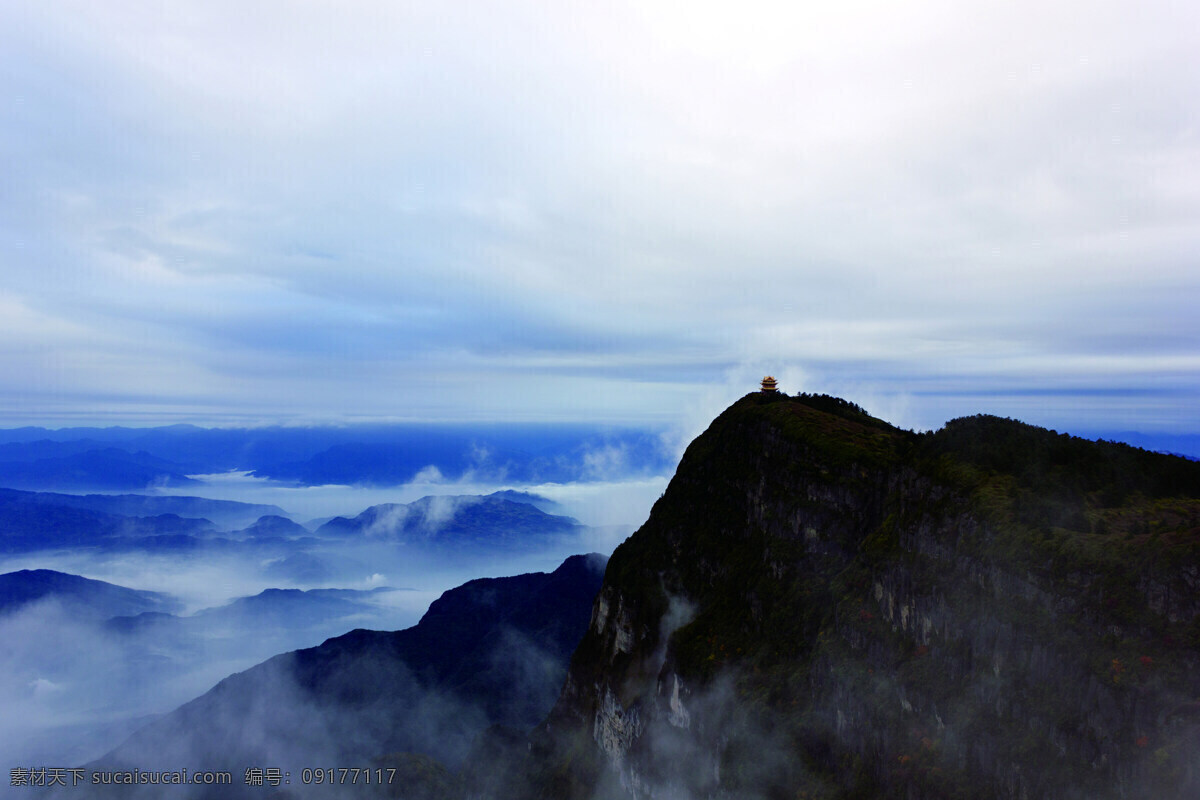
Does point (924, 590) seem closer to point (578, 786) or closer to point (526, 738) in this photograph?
point (578, 786)

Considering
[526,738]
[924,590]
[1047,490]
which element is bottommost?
[526,738]

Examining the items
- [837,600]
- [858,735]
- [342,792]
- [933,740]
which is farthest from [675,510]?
[342,792]

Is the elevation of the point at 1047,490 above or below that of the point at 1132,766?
above

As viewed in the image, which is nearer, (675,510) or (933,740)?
(933,740)

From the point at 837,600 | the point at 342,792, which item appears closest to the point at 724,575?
the point at 837,600

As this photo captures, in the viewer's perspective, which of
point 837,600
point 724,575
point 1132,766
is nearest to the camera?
point 1132,766

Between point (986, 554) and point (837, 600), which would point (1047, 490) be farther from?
point (837, 600)

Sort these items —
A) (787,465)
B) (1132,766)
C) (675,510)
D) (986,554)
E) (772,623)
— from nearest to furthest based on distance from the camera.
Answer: (1132,766)
(986,554)
(772,623)
(787,465)
(675,510)
